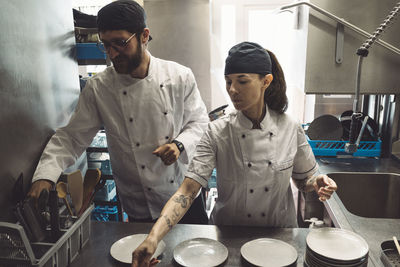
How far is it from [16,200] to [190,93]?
104 centimetres

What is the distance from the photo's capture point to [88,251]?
1316 millimetres

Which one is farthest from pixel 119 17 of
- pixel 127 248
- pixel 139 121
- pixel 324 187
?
pixel 324 187

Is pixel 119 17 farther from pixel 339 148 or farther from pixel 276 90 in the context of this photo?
→ pixel 339 148

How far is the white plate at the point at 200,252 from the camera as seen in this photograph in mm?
1215

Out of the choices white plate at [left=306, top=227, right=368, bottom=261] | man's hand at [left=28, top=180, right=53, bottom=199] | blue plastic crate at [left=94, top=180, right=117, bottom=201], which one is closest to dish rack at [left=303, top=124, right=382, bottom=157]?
white plate at [left=306, top=227, right=368, bottom=261]

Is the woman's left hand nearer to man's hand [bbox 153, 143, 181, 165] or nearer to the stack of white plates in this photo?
the stack of white plates

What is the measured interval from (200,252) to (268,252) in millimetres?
257

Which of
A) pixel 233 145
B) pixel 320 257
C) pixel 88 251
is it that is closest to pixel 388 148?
pixel 233 145

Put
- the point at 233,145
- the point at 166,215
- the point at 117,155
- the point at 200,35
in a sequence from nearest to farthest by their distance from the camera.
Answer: the point at 166,215
the point at 233,145
the point at 117,155
the point at 200,35

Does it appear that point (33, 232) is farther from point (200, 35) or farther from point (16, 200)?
point (200, 35)

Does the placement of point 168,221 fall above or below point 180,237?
above

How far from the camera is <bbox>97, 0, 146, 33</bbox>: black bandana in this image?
1563mm

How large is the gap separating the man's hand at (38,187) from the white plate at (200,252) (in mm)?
610

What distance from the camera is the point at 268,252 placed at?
1.26 m
